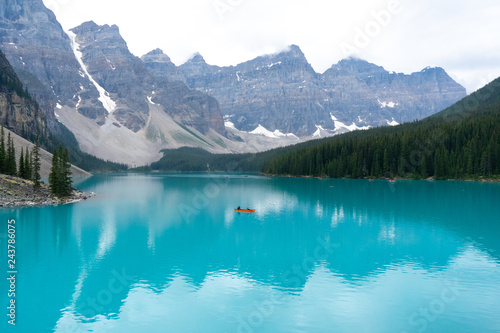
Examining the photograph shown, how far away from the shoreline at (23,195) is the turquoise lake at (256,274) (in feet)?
41.4

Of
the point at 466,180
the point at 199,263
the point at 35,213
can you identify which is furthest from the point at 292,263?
the point at 466,180

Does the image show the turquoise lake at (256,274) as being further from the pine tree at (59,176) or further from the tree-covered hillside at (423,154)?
the tree-covered hillside at (423,154)

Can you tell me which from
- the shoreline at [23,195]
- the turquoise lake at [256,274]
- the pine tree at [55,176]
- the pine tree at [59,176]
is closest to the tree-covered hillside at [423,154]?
the turquoise lake at [256,274]

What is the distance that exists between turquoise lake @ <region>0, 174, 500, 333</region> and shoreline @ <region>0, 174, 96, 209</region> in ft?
41.4

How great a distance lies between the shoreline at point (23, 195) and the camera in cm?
7094

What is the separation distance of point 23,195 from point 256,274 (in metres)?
63.4

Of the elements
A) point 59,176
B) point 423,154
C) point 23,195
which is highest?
point 423,154

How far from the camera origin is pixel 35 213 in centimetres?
6406

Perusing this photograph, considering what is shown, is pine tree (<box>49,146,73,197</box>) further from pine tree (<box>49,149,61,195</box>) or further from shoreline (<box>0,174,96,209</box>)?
shoreline (<box>0,174,96,209</box>)

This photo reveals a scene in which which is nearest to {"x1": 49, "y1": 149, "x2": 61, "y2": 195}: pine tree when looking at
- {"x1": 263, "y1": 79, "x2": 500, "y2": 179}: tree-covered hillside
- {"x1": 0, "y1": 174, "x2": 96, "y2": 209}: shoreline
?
{"x1": 0, "y1": 174, "x2": 96, "y2": 209}: shoreline

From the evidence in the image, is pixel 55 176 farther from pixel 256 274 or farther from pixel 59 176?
pixel 256 274

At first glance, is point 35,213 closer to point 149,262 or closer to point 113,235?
point 113,235

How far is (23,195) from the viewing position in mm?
74625

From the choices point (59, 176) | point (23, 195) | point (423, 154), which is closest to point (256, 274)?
point (23, 195)
